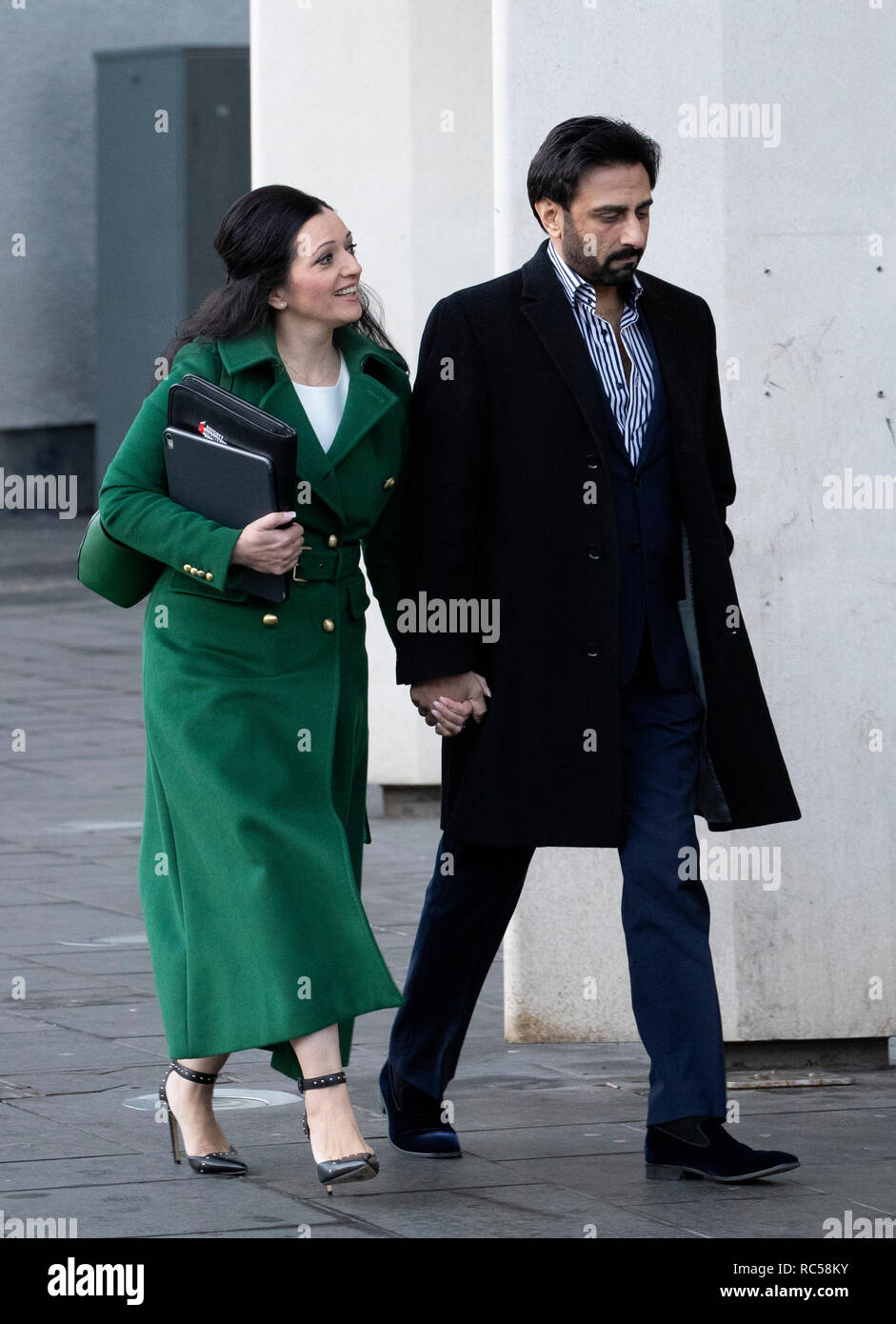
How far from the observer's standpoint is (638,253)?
481 cm

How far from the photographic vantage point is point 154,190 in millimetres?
23469

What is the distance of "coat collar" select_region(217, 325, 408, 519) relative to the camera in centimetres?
465

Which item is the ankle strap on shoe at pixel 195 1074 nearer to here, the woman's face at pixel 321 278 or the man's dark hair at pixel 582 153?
the woman's face at pixel 321 278

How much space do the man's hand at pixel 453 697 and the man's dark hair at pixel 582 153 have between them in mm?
934

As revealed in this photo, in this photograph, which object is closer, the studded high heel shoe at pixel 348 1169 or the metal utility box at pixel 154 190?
the studded high heel shoe at pixel 348 1169

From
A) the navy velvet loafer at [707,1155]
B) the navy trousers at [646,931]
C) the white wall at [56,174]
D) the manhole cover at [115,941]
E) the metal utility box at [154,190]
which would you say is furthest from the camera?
the white wall at [56,174]

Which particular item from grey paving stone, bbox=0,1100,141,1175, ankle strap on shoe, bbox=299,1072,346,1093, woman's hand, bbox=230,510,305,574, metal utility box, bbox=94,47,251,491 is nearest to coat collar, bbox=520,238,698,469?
woman's hand, bbox=230,510,305,574

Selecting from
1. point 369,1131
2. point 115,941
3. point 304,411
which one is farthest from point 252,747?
point 115,941

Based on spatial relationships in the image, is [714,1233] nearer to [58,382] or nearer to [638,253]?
[638,253]

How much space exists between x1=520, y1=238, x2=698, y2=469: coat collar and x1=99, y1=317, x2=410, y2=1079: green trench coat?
359 mm

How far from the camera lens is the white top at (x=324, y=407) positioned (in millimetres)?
4727

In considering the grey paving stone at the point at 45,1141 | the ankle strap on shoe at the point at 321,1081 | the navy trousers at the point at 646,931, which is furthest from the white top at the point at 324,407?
the grey paving stone at the point at 45,1141

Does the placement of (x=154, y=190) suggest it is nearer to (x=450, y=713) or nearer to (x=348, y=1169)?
(x=450, y=713)

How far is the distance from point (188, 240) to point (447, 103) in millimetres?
13939
